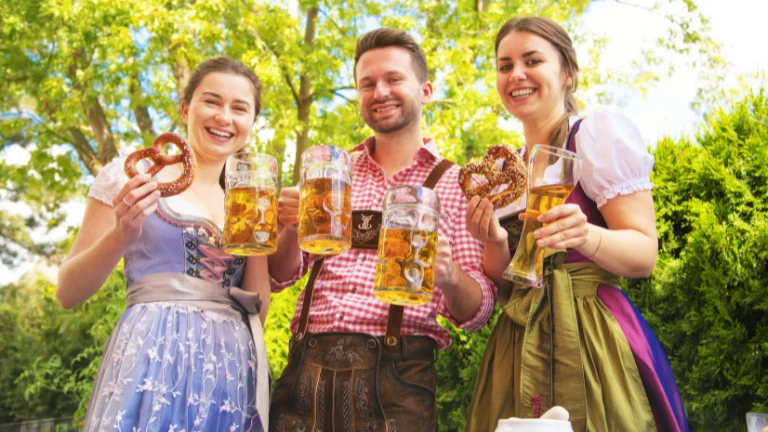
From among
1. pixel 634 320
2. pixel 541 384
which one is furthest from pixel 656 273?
pixel 541 384

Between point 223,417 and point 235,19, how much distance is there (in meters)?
7.89

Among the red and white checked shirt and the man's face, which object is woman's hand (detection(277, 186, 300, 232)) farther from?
the man's face

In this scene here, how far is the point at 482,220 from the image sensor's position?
1.82m

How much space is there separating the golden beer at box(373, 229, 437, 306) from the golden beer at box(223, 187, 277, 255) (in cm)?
32

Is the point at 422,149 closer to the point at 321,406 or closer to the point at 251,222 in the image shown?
the point at 251,222

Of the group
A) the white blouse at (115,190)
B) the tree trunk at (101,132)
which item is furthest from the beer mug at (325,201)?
the tree trunk at (101,132)

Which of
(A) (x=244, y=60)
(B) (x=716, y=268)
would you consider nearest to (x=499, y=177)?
(B) (x=716, y=268)

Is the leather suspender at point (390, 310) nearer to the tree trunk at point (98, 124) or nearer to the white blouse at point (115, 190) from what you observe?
the white blouse at point (115, 190)

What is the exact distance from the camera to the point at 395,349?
6.81ft

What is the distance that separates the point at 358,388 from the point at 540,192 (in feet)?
2.57

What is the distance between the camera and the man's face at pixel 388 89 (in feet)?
7.80

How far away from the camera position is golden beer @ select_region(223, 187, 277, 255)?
1.80 m

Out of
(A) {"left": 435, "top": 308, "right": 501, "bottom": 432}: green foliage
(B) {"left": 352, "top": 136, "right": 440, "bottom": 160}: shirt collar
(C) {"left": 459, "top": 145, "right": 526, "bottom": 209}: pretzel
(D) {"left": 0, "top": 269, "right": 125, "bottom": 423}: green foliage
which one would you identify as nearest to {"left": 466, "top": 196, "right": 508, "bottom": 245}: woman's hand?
(C) {"left": 459, "top": 145, "right": 526, "bottom": 209}: pretzel

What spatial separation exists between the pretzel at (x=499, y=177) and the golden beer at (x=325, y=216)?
347 millimetres
